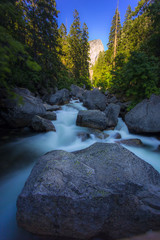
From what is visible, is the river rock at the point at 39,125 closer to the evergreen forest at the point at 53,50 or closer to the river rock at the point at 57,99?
the evergreen forest at the point at 53,50

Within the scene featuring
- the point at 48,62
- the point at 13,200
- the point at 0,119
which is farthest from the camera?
the point at 48,62

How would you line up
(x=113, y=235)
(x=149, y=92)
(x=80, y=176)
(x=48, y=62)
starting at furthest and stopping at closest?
(x=48, y=62) < (x=149, y=92) < (x=80, y=176) < (x=113, y=235)

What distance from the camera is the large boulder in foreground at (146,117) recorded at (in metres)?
5.78

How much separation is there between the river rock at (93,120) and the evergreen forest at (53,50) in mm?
2603

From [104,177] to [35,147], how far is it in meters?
3.85

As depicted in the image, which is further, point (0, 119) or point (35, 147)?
point (0, 119)

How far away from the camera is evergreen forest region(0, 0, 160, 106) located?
2219 mm

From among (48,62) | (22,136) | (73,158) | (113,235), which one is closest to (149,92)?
(73,158)

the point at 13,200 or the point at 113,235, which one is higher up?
the point at 113,235

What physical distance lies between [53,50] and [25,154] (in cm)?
1359

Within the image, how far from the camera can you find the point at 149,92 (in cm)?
679

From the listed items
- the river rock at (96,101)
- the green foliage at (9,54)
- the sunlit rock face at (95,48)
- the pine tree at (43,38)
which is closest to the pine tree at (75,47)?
the pine tree at (43,38)

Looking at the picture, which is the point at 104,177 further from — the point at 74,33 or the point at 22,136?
the point at 74,33

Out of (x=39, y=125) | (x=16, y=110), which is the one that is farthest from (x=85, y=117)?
(x=16, y=110)
